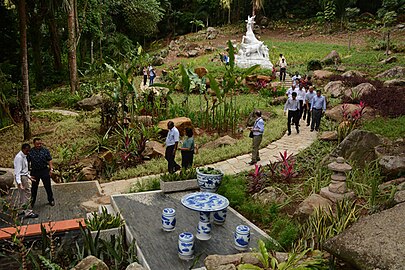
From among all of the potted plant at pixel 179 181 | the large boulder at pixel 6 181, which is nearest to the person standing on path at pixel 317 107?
the potted plant at pixel 179 181

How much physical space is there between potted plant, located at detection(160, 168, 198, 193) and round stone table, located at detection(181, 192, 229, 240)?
1947 mm

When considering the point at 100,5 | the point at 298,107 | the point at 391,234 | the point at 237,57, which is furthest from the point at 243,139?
the point at 100,5

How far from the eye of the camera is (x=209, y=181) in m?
7.45

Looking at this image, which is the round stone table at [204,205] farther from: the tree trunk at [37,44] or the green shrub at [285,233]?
the tree trunk at [37,44]

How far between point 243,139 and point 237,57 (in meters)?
13.2

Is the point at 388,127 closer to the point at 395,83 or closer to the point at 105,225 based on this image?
the point at 395,83

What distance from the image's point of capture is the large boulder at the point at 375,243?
11.0 feet

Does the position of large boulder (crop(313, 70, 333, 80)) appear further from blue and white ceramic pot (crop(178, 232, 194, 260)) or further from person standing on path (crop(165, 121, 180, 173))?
blue and white ceramic pot (crop(178, 232, 194, 260))

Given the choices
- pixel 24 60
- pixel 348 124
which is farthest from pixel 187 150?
pixel 24 60

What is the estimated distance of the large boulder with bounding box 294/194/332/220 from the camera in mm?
5922

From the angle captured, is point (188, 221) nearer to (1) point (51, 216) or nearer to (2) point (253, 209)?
(2) point (253, 209)

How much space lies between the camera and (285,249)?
5.44 m

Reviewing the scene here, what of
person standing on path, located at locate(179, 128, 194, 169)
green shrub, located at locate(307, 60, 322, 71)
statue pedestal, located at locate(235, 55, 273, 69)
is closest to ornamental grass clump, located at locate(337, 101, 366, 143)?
person standing on path, located at locate(179, 128, 194, 169)

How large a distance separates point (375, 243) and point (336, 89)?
42.6 ft
